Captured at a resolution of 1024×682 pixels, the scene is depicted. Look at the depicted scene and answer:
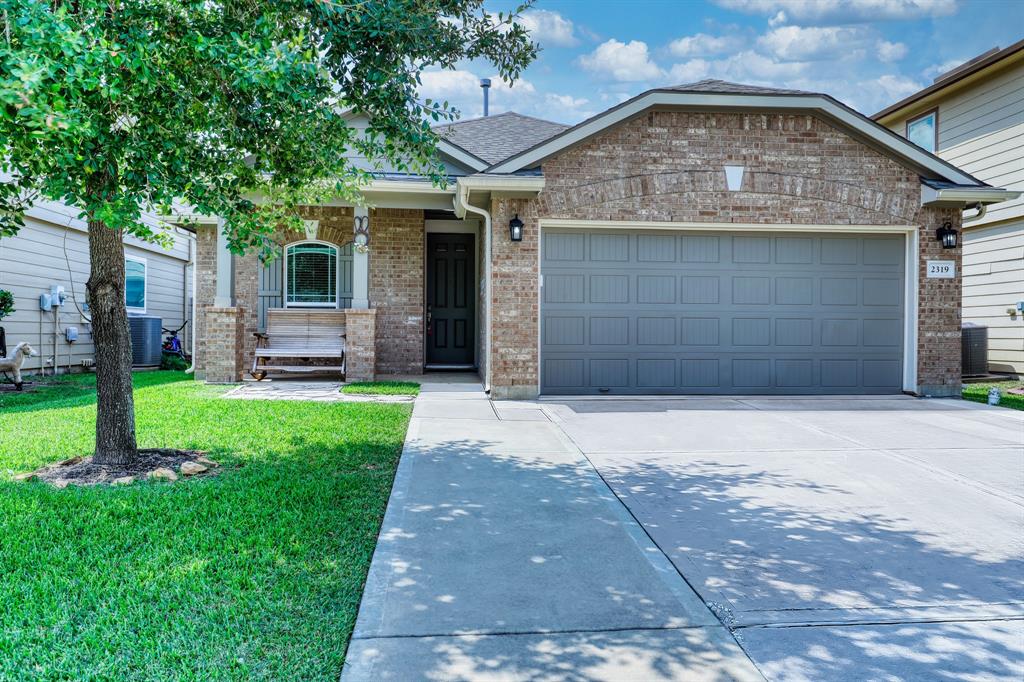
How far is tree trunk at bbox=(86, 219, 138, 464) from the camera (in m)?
4.87

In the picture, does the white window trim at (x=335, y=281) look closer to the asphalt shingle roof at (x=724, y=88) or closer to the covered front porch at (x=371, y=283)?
the covered front porch at (x=371, y=283)

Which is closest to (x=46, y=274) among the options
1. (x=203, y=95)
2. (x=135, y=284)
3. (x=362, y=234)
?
(x=135, y=284)

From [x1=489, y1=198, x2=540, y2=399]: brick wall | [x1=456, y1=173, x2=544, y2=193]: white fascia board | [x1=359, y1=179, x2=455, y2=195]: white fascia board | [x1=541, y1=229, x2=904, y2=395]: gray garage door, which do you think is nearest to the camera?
[x1=456, y1=173, x2=544, y2=193]: white fascia board

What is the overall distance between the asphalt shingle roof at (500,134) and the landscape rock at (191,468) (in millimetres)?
7159

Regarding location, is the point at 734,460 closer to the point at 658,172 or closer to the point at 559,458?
the point at 559,458

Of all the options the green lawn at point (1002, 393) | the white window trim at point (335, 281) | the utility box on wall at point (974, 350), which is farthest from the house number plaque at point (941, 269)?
the white window trim at point (335, 281)

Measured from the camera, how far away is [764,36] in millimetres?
17359

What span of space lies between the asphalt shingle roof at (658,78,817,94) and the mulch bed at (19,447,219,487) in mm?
7231

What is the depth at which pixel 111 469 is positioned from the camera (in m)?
4.77

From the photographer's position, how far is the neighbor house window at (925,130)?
13305 millimetres

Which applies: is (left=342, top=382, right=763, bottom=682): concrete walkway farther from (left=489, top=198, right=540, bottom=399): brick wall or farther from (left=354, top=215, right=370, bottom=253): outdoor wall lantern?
(left=354, top=215, right=370, bottom=253): outdoor wall lantern

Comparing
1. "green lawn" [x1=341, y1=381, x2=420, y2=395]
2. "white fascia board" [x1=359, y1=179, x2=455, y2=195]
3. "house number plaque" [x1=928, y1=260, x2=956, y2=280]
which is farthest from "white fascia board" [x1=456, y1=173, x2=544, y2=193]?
"house number plaque" [x1=928, y1=260, x2=956, y2=280]

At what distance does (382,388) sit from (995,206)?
11.1m

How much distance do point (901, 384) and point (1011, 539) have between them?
664 centimetres
